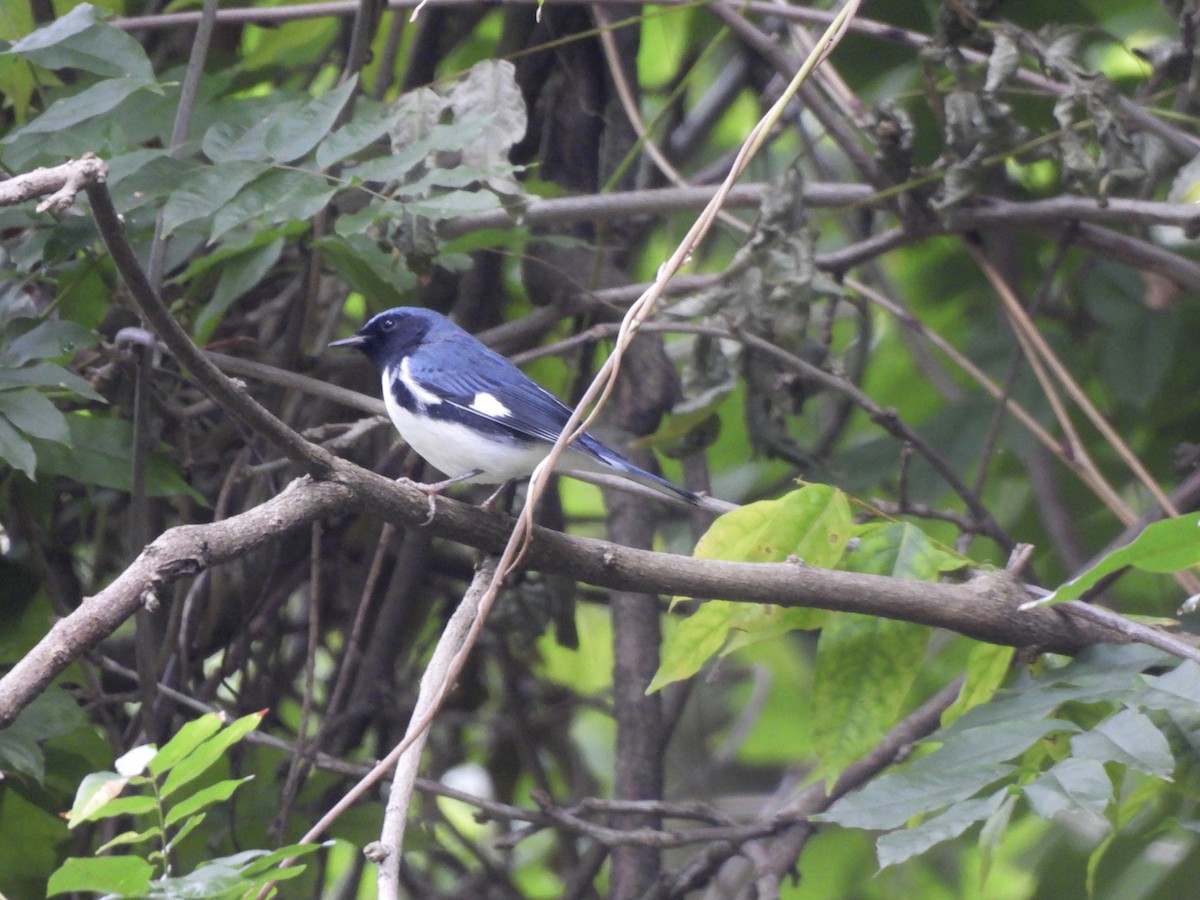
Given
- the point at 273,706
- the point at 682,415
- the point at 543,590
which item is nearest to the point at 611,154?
the point at 682,415

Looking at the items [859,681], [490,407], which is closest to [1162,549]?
[859,681]

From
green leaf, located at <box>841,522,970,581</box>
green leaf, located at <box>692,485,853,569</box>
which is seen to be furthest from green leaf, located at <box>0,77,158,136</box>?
green leaf, located at <box>841,522,970,581</box>

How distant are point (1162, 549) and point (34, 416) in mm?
2145

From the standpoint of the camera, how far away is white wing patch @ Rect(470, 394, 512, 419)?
11.3 ft

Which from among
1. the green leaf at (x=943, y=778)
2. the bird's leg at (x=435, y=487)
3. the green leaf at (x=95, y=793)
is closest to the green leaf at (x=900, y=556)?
the green leaf at (x=943, y=778)

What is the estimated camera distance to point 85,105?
2.71m

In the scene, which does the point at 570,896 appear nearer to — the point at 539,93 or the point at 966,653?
the point at 966,653

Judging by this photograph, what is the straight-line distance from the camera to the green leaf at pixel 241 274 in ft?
9.90

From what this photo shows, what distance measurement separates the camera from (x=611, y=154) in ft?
14.6

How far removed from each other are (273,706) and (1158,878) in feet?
8.59

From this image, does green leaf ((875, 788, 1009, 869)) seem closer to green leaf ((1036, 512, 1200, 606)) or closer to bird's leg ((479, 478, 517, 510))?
green leaf ((1036, 512, 1200, 606))

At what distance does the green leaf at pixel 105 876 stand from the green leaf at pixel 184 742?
0.40 feet

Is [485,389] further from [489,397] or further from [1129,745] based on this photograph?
[1129,745]

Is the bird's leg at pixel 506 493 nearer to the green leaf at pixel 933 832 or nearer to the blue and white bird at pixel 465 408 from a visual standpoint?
the blue and white bird at pixel 465 408
